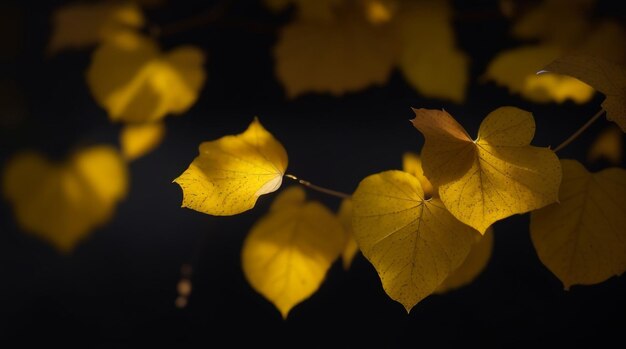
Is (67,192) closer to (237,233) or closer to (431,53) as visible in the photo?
(237,233)

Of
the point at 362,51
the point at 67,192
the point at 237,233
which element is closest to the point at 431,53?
the point at 362,51

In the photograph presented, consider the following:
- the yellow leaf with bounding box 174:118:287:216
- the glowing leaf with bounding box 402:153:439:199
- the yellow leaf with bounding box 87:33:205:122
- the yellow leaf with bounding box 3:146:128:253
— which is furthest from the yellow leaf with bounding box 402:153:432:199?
the yellow leaf with bounding box 3:146:128:253

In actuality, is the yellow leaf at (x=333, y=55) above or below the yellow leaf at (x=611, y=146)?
above

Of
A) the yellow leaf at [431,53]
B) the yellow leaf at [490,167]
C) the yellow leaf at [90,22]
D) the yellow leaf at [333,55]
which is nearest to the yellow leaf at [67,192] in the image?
the yellow leaf at [90,22]

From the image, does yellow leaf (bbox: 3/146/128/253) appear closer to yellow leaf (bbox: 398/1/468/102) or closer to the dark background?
the dark background

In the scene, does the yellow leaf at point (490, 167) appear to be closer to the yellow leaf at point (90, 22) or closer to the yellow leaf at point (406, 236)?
the yellow leaf at point (406, 236)

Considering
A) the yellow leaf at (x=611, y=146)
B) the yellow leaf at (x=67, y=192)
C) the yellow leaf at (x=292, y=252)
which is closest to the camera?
the yellow leaf at (x=292, y=252)
